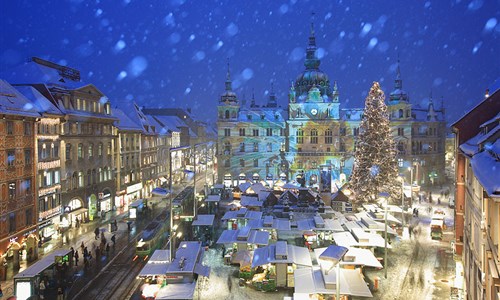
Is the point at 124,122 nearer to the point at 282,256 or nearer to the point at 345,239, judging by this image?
the point at 345,239

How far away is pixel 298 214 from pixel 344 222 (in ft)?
33.1

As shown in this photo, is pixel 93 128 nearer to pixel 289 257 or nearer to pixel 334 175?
pixel 289 257

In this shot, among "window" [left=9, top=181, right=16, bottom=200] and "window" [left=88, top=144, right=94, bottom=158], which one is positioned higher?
"window" [left=88, top=144, right=94, bottom=158]

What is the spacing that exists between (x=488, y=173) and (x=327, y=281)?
1267cm

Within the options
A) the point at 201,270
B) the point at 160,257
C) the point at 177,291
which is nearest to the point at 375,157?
the point at 160,257

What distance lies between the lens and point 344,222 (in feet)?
127

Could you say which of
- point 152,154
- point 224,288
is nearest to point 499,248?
point 224,288

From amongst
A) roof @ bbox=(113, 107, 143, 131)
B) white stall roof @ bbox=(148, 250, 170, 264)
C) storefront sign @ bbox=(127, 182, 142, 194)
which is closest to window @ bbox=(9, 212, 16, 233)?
white stall roof @ bbox=(148, 250, 170, 264)

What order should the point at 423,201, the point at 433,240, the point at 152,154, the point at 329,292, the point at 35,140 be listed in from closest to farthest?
1. the point at 329,292
2. the point at 35,140
3. the point at 433,240
4. the point at 423,201
5. the point at 152,154

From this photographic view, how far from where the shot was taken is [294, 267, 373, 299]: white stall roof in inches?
858

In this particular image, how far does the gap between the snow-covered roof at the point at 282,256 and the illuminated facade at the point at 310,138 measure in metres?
49.0

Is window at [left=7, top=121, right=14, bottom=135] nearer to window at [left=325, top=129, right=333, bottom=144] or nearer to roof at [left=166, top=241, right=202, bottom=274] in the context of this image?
roof at [left=166, top=241, right=202, bottom=274]

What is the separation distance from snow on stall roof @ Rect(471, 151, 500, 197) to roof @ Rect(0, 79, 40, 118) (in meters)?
31.1

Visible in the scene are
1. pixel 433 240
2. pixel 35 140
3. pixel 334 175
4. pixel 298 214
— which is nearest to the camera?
pixel 35 140
